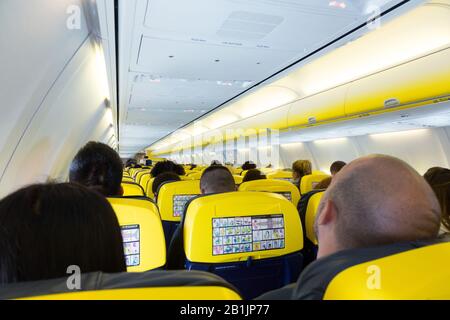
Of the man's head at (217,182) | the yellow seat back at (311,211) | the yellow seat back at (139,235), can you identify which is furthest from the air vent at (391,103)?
the yellow seat back at (139,235)

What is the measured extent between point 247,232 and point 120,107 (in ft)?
26.2

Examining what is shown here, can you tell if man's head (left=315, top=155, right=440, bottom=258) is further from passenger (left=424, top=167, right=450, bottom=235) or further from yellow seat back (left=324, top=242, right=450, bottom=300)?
passenger (left=424, top=167, right=450, bottom=235)

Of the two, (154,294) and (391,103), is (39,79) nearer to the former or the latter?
(154,294)

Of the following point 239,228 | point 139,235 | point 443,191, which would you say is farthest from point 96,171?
point 443,191

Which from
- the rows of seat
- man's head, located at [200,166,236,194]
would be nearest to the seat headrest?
the rows of seat

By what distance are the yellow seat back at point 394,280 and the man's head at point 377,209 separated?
9.8 inches

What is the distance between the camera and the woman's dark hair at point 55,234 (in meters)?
0.80

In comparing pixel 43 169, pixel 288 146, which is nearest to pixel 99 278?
pixel 43 169

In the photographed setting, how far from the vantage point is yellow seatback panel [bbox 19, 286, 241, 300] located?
2.05 ft

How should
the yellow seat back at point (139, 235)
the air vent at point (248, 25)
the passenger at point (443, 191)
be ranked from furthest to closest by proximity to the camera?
the air vent at point (248, 25) → the passenger at point (443, 191) → the yellow seat back at point (139, 235)

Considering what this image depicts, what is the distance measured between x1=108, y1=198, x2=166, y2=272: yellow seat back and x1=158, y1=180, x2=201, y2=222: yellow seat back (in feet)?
6.21

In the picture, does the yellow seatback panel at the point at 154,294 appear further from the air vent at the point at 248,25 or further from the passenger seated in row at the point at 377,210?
the air vent at the point at 248,25

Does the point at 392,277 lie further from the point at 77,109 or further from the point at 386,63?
the point at 77,109

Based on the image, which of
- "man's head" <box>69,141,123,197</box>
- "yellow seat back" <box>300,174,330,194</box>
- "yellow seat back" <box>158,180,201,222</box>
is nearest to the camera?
"man's head" <box>69,141,123,197</box>
